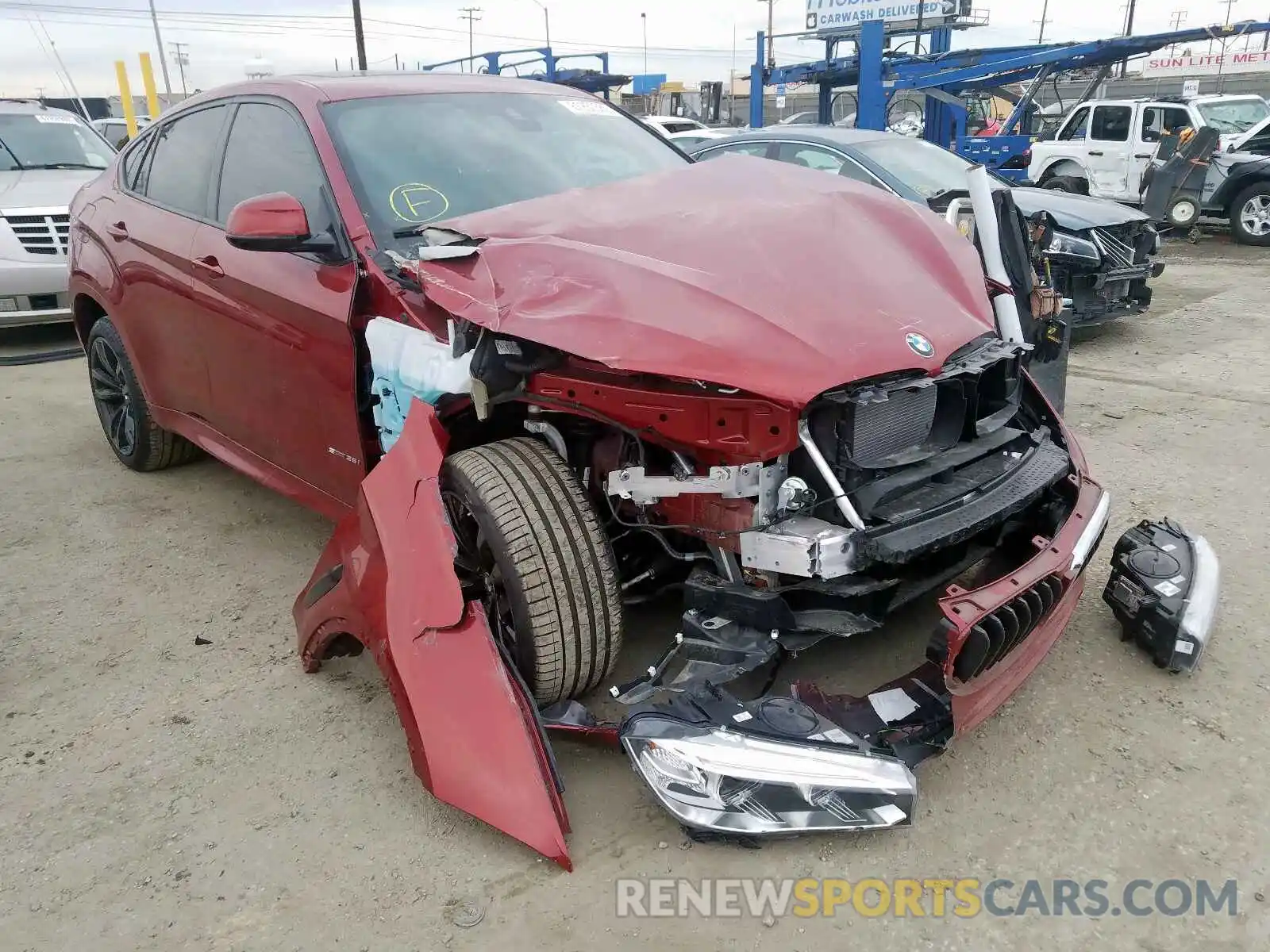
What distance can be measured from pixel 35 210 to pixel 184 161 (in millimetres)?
4598

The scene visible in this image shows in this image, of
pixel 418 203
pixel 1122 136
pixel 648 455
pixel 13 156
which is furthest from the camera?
pixel 1122 136

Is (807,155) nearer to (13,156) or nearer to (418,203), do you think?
(418,203)

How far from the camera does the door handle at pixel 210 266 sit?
344 cm

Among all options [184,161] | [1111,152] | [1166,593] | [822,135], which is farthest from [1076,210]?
[1111,152]

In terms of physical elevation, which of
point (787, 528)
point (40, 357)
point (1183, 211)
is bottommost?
point (40, 357)

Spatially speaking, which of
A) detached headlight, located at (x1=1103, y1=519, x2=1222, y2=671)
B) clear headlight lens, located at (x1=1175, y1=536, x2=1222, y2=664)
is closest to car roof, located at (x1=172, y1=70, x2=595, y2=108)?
detached headlight, located at (x1=1103, y1=519, x2=1222, y2=671)

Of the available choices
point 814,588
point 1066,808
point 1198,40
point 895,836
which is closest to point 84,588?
point 814,588

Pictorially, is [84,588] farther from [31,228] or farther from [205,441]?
[31,228]

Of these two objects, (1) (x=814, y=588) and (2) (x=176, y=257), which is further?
(2) (x=176, y=257)

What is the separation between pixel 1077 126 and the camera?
13.8m

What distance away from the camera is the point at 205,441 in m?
3.95

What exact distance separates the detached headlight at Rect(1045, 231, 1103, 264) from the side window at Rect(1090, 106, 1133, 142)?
7978mm

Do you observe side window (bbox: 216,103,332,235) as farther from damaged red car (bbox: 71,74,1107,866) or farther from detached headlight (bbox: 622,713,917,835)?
detached headlight (bbox: 622,713,917,835)

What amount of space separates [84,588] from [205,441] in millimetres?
731
